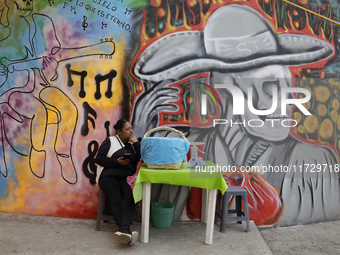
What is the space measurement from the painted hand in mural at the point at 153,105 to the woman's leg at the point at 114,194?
0.80 meters

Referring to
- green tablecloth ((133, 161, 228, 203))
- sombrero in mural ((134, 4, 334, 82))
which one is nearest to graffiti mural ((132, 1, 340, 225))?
sombrero in mural ((134, 4, 334, 82))

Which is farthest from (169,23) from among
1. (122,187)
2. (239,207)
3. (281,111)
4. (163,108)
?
(239,207)

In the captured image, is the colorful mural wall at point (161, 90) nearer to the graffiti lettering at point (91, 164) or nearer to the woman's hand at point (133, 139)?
the graffiti lettering at point (91, 164)

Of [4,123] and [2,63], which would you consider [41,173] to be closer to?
[4,123]

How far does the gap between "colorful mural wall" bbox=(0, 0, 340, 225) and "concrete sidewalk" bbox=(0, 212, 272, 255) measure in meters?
0.32

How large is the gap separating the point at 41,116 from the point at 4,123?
577 mm

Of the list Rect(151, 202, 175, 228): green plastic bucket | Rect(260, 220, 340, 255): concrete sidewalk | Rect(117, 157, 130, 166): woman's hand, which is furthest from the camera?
Rect(151, 202, 175, 228): green plastic bucket

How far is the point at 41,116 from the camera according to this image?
4473 mm

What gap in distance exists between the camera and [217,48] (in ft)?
14.4

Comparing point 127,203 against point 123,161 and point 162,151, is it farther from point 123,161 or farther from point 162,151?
point 162,151

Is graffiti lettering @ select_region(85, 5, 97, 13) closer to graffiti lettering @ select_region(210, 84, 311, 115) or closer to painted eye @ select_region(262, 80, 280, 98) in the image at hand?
graffiti lettering @ select_region(210, 84, 311, 115)

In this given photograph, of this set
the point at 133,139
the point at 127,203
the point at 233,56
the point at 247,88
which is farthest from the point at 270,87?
the point at 127,203

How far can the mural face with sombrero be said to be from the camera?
4.38 metres

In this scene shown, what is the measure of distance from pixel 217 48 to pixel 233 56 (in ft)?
0.83
